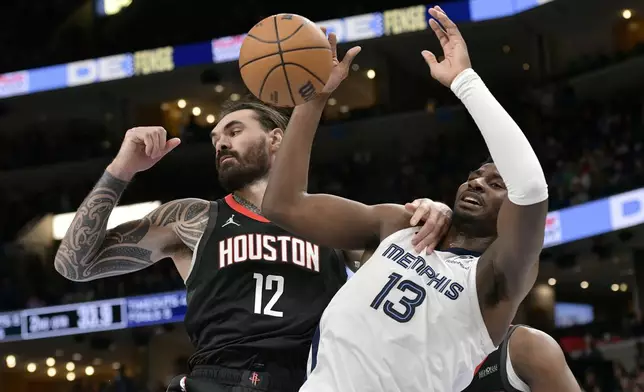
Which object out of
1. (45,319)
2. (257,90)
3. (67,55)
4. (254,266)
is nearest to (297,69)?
(257,90)

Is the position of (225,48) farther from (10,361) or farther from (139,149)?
(139,149)

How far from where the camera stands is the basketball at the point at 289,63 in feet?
10.7

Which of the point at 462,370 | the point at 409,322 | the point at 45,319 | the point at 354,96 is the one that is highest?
the point at 354,96

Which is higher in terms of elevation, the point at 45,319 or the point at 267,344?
the point at 267,344

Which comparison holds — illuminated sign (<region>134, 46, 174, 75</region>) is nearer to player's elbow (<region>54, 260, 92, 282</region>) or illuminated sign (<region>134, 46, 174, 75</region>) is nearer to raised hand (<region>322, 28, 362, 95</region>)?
player's elbow (<region>54, 260, 92, 282</region>)

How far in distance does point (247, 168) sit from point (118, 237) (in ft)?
2.19

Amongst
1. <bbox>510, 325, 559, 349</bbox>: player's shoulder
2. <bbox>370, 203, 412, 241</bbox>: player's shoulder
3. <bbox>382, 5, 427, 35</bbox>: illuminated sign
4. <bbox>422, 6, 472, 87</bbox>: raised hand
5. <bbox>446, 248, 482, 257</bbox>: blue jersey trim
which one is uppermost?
<bbox>382, 5, 427, 35</bbox>: illuminated sign

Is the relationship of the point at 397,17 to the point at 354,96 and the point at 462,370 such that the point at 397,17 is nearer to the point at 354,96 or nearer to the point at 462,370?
the point at 354,96

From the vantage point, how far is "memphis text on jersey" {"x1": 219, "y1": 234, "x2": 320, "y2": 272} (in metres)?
3.84

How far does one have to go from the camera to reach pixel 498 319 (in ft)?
9.71

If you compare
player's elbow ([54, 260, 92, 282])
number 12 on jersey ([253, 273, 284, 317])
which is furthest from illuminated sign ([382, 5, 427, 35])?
number 12 on jersey ([253, 273, 284, 317])

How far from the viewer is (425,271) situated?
9.84 feet

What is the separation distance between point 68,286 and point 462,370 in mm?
16728

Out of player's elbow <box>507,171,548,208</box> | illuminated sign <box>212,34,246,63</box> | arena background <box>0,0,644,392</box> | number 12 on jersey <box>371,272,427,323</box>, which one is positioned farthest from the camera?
illuminated sign <box>212,34,246,63</box>
